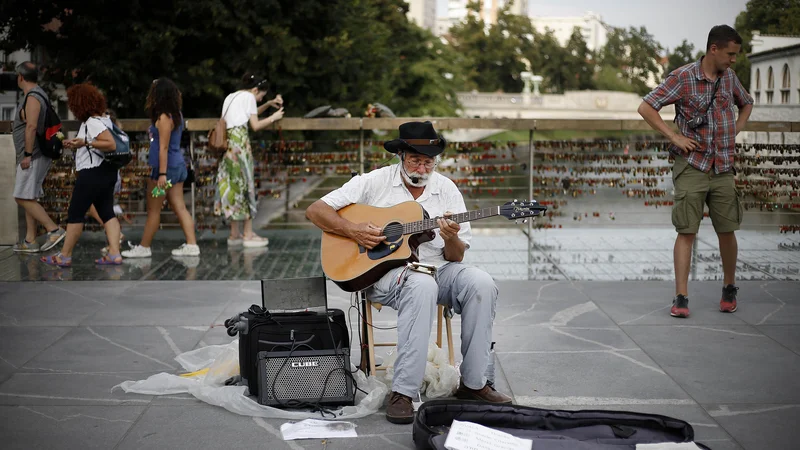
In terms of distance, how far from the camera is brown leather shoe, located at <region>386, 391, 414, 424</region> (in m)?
4.63

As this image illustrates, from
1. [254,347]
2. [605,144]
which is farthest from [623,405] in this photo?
[605,144]

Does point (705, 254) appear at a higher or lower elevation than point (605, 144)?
lower

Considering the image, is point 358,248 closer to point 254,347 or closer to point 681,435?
point 254,347

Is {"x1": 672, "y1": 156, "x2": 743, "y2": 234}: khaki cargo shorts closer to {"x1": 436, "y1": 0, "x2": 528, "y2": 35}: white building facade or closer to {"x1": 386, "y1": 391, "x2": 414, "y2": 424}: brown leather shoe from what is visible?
{"x1": 386, "y1": 391, "x2": 414, "y2": 424}: brown leather shoe

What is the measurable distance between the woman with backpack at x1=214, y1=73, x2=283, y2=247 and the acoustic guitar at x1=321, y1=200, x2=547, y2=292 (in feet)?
15.5

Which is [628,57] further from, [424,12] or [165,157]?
[165,157]

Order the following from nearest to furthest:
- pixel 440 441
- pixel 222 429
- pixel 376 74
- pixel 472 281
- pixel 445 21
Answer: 1. pixel 440 441
2. pixel 222 429
3. pixel 472 281
4. pixel 376 74
5. pixel 445 21

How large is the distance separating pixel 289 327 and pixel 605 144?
6371 mm

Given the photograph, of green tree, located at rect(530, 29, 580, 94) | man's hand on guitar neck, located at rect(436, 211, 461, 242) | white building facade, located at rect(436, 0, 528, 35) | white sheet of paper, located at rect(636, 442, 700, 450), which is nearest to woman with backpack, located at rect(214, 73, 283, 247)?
man's hand on guitar neck, located at rect(436, 211, 461, 242)

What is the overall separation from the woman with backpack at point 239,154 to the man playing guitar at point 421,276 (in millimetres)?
4624

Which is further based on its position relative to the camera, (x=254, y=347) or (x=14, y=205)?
(x=14, y=205)

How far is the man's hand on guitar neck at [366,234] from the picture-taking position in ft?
16.6

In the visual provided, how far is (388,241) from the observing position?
5059mm

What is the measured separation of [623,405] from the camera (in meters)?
4.89
